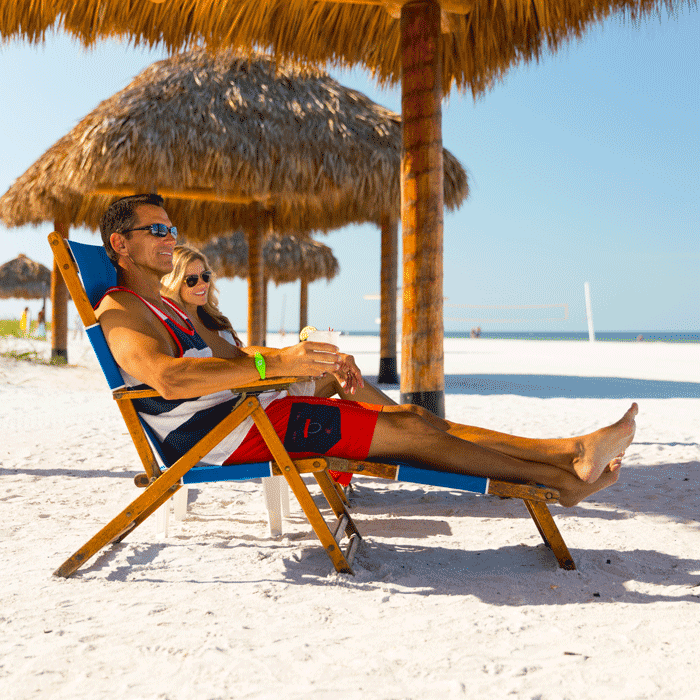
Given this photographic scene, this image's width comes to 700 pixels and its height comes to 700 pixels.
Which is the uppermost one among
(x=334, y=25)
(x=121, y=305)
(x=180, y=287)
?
(x=334, y=25)

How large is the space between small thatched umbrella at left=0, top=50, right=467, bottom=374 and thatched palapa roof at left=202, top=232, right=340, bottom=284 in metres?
7.28

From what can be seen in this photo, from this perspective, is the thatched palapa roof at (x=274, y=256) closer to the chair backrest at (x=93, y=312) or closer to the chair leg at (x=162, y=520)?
the chair leg at (x=162, y=520)

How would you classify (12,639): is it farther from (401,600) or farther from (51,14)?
(51,14)

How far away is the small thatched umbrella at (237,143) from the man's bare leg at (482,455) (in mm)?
6063

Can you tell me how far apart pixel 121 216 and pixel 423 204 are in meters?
1.75

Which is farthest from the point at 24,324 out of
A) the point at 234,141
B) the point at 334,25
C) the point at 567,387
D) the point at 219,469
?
the point at 219,469

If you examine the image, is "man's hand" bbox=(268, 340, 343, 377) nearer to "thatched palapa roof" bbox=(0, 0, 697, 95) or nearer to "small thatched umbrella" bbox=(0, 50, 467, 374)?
"thatched palapa roof" bbox=(0, 0, 697, 95)

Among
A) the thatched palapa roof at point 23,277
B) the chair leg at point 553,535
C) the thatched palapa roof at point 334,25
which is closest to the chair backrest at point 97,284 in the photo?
the chair leg at point 553,535

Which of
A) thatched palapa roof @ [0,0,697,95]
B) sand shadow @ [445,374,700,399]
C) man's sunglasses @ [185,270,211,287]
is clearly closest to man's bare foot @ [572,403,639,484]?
man's sunglasses @ [185,270,211,287]

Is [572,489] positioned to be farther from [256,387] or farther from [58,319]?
[58,319]

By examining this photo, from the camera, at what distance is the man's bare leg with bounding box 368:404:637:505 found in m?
1.95

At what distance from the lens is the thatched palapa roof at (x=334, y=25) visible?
3.73 metres

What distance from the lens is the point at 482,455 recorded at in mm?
1955

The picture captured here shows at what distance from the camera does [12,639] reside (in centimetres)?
152
